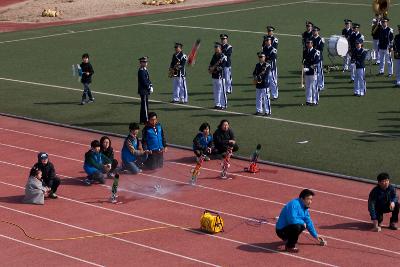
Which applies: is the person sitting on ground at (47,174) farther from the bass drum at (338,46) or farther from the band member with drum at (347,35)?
the band member with drum at (347,35)

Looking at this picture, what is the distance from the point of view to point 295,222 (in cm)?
1972

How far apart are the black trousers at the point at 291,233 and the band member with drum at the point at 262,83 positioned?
12.0m

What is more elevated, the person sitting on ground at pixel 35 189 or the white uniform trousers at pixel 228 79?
the white uniform trousers at pixel 228 79

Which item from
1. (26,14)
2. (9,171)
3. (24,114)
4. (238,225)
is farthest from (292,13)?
(238,225)

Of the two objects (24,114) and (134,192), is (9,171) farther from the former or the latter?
(24,114)

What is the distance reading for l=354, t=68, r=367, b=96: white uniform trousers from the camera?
114 feet

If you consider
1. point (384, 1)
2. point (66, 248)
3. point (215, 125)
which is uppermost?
point (384, 1)

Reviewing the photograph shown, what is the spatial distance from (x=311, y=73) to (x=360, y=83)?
2.37 m

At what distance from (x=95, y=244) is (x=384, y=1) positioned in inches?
842

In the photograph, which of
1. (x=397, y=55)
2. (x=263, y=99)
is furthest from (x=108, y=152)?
(x=397, y=55)

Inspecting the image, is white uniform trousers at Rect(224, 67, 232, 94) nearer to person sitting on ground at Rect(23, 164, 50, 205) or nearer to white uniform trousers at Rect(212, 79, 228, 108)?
white uniform trousers at Rect(212, 79, 228, 108)

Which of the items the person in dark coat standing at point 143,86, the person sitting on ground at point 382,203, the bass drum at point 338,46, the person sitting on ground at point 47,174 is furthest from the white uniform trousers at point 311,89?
the person sitting on ground at point 382,203

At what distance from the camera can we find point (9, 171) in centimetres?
2627

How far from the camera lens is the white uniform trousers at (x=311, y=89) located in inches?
1308
